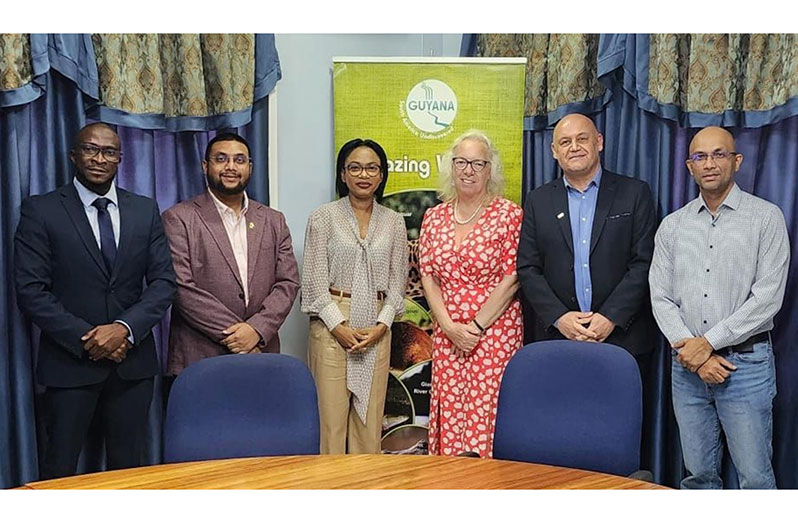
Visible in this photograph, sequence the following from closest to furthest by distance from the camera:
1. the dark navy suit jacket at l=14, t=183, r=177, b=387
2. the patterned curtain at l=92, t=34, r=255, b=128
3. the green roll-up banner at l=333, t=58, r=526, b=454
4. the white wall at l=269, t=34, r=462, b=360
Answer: the dark navy suit jacket at l=14, t=183, r=177, b=387 → the patterned curtain at l=92, t=34, r=255, b=128 → the green roll-up banner at l=333, t=58, r=526, b=454 → the white wall at l=269, t=34, r=462, b=360

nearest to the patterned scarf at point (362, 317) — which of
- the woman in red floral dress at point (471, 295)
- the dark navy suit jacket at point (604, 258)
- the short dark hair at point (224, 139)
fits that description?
the woman in red floral dress at point (471, 295)

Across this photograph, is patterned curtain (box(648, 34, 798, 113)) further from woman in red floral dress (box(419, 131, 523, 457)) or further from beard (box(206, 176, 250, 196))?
beard (box(206, 176, 250, 196))

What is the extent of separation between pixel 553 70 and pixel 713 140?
3.19 ft

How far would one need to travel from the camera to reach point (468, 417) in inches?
164

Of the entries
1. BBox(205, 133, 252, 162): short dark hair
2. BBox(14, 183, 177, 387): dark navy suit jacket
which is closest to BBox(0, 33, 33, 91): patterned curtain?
BBox(14, 183, 177, 387): dark navy suit jacket

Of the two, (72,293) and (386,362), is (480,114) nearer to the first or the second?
(386,362)

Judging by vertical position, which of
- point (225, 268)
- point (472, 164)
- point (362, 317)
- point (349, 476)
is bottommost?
point (349, 476)

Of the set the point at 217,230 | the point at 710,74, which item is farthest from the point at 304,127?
the point at 710,74

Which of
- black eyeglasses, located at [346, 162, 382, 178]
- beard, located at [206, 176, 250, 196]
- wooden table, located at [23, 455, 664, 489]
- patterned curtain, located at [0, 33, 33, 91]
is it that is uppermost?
patterned curtain, located at [0, 33, 33, 91]

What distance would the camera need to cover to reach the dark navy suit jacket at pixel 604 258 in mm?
4008

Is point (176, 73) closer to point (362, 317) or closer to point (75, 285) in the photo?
point (75, 285)

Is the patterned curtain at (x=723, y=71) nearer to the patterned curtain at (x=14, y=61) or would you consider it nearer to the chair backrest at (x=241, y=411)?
the chair backrest at (x=241, y=411)

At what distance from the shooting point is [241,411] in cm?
270

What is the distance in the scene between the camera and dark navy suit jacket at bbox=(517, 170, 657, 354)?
401 centimetres
